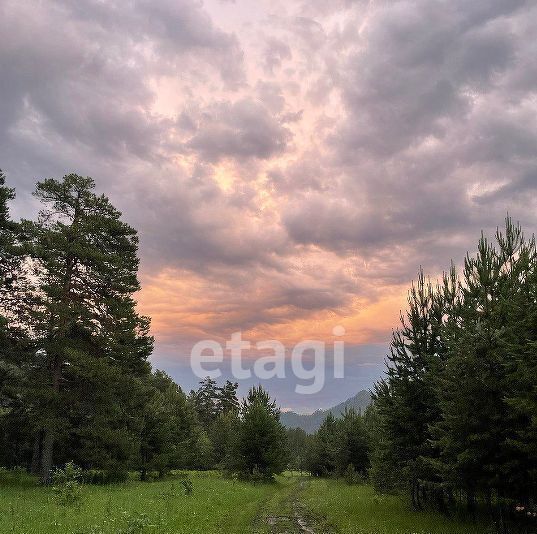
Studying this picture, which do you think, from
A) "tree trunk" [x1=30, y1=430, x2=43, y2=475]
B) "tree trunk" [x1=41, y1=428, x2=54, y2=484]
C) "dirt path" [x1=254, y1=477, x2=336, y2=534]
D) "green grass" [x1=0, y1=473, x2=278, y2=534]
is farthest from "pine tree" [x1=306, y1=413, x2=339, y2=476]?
"tree trunk" [x1=41, y1=428, x2=54, y2=484]

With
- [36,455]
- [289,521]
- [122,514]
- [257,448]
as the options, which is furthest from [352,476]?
[122,514]

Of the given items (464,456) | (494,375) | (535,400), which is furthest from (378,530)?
(535,400)

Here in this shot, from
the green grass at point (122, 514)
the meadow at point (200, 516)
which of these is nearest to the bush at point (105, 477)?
the meadow at point (200, 516)

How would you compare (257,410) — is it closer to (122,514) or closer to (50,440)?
(50,440)

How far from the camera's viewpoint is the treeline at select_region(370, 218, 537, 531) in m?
14.5

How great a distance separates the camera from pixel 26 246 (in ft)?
95.9

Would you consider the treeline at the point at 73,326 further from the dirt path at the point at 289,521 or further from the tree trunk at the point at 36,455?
the dirt path at the point at 289,521

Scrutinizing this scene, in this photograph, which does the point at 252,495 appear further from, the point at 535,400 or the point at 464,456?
the point at 535,400

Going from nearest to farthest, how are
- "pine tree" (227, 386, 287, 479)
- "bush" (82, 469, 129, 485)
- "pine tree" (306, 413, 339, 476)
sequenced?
"bush" (82, 469, 129, 485)
"pine tree" (227, 386, 287, 479)
"pine tree" (306, 413, 339, 476)

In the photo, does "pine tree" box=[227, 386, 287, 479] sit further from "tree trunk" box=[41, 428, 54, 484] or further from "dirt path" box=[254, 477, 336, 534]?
"tree trunk" box=[41, 428, 54, 484]

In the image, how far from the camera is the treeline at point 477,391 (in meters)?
14.5

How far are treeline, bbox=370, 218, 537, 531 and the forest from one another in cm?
7

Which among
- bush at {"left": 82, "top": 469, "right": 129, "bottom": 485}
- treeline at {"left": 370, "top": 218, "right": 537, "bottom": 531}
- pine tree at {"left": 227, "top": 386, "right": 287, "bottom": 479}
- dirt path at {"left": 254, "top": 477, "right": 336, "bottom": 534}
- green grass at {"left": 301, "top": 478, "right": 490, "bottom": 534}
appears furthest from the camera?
pine tree at {"left": 227, "top": 386, "right": 287, "bottom": 479}

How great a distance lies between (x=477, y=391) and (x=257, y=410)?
38664 mm
